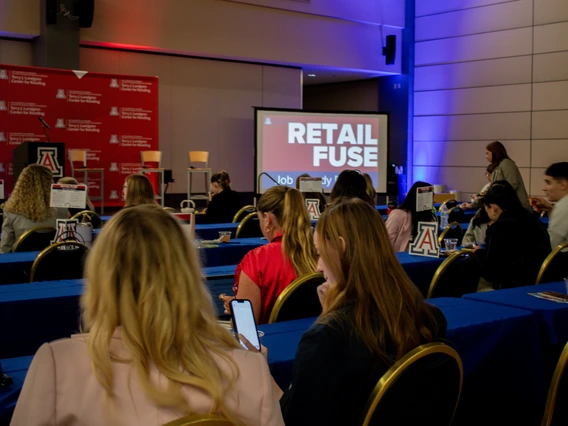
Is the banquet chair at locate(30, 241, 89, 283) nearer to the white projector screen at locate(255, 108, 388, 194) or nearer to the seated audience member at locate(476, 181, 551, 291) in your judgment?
the seated audience member at locate(476, 181, 551, 291)

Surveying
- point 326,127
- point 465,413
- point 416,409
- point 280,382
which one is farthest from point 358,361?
point 326,127

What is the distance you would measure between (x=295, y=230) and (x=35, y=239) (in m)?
2.57

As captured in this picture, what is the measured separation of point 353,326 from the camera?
1812 mm

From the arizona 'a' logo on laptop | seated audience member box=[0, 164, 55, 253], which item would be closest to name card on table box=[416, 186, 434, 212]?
seated audience member box=[0, 164, 55, 253]

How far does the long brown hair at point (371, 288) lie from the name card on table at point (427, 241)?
2799 millimetres

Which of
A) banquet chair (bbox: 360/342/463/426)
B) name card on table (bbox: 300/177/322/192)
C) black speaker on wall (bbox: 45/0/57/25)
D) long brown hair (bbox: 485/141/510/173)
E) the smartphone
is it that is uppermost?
black speaker on wall (bbox: 45/0/57/25)

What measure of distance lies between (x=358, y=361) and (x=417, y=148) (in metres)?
13.6

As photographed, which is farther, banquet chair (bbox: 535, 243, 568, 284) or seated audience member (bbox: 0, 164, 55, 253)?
seated audience member (bbox: 0, 164, 55, 253)

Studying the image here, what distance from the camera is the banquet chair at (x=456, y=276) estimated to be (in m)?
3.80

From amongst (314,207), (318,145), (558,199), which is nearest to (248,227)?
(314,207)

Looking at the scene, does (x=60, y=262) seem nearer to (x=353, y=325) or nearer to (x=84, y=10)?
(x=353, y=325)

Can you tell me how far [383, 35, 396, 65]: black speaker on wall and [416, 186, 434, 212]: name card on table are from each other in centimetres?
997

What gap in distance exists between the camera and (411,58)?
15.0 metres

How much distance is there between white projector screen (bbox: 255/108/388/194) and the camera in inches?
522
